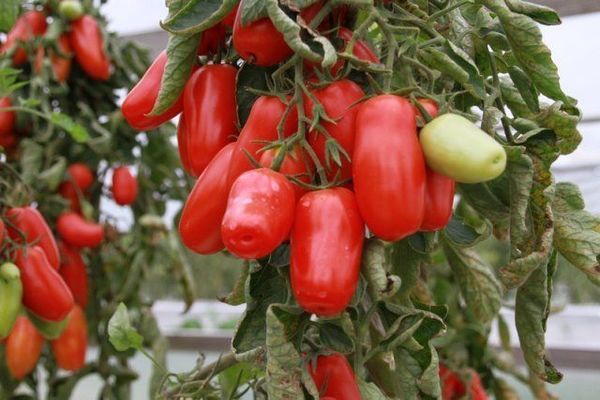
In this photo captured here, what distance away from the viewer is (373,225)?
21.0 inches

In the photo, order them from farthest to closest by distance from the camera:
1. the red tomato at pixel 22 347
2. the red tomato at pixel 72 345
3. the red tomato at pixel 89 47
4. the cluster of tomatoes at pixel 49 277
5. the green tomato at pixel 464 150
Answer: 1. the red tomato at pixel 89 47
2. the red tomato at pixel 72 345
3. the red tomato at pixel 22 347
4. the cluster of tomatoes at pixel 49 277
5. the green tomato at pixel 464 150

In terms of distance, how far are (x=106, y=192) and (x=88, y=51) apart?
317 millimetres

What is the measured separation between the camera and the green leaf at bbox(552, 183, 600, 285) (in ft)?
2.07

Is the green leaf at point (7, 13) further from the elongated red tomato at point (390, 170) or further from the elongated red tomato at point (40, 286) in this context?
the elongated red tomato at point (390, 170)

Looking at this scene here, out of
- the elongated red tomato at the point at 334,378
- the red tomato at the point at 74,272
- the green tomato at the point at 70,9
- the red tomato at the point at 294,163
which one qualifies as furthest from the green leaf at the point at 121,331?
the green tomato at the point at 70,9

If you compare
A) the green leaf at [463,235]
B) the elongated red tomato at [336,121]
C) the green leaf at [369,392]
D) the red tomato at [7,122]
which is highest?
the elongated red tomato at [336,121]

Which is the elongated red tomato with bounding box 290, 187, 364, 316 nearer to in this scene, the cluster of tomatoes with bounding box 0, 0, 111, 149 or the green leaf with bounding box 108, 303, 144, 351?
the green leaf with bounding box 108, 303, 144, 351

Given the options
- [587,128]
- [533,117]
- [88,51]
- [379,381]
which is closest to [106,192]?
[88,51]

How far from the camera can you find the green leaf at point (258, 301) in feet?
2.01

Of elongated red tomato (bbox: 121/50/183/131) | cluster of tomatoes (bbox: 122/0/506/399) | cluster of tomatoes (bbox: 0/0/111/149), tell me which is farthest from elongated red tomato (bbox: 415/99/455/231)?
cluster of tomatoes (bbox: 0/0/111/149)

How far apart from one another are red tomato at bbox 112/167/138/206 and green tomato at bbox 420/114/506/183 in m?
1.13

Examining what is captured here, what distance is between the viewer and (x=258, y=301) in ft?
2.06

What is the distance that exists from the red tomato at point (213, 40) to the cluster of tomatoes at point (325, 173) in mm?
62

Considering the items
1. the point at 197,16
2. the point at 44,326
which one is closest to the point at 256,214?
the point at 197,16
